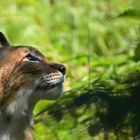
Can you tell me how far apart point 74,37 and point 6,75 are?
5637mm

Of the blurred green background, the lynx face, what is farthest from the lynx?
the blurred green background

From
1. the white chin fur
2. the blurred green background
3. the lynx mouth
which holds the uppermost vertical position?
the lynx mouth

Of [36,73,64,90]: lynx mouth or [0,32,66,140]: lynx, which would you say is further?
[36,73,64,90]: lynx mouth

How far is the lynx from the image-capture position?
20.5 ft

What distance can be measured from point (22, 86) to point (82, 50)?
210 inches

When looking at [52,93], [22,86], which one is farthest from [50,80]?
A: [22,86]

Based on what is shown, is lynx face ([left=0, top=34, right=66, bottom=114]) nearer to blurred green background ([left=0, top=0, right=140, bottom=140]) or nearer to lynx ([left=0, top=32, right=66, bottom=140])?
lynx ([left=0, top=32, right=66, bottom=140])

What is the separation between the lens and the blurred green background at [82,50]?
20.6 ft

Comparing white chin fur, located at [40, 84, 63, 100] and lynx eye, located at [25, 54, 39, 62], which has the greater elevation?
lynx eye, located at [25, 54, 39, 62]

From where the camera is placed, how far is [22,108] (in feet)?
20.6

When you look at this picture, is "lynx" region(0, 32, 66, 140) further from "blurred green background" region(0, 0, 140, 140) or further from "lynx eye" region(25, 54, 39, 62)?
"blurred green background" region(0, 0, 140, 140)

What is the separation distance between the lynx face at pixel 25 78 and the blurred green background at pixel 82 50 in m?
0.25

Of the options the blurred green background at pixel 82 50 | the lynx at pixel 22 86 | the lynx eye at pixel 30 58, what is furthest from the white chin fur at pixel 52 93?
the lynx eye at pixel 30 58

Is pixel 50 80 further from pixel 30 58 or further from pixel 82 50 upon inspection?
pixel 82 50
